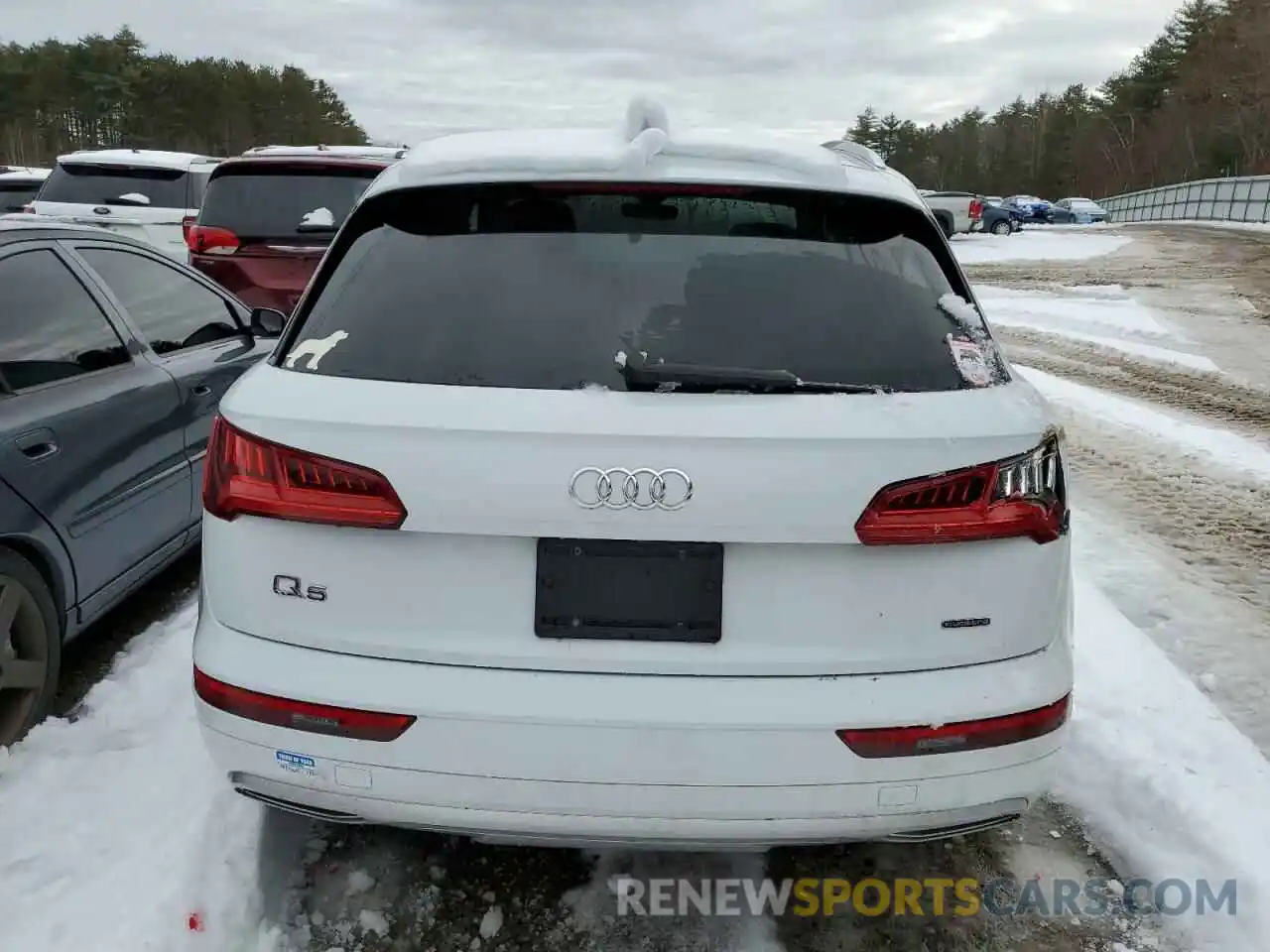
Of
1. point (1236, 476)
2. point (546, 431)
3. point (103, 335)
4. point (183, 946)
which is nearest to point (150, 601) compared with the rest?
point (103, 335)

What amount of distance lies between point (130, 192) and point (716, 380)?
1122 centimetres

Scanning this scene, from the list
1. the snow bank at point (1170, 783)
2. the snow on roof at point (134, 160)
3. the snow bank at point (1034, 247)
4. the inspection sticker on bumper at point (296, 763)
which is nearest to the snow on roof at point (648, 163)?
the inspection sticker on bumper at point (296, 763)

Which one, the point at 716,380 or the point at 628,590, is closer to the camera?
the point at 628,590

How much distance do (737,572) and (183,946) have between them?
1578 millimetres

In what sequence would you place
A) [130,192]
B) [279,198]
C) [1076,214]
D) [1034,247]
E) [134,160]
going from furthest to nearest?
[1076,214] < [1034,247] < [134,160] < [130,192] < [279,198]

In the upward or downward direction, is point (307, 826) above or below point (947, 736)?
below

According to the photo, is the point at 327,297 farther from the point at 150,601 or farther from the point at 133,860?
the point at 150,601

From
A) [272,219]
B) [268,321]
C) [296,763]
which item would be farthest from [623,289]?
[272,219]

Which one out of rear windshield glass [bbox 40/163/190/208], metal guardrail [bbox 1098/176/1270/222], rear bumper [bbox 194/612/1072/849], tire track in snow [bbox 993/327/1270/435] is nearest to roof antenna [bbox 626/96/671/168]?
rear bumper [bbox 194/612/1072/849]

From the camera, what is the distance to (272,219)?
8.02m

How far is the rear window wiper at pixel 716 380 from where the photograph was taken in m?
2.07

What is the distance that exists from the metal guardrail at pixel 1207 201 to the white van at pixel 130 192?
41416 millimetres

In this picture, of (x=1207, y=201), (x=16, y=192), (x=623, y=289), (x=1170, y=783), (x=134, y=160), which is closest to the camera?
(x=623, y=289)

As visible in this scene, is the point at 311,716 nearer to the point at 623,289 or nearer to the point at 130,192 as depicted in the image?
the point at 623,289
